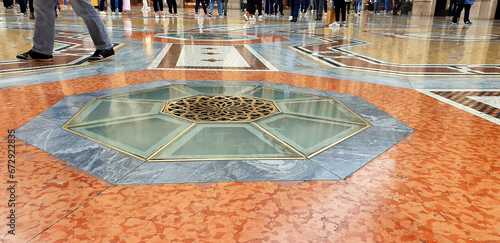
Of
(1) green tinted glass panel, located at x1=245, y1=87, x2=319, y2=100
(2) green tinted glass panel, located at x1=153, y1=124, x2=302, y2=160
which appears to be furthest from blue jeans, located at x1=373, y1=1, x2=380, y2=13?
(2) green tinted glass panel, located at x1=153, y1=124, x2=302, y2=160

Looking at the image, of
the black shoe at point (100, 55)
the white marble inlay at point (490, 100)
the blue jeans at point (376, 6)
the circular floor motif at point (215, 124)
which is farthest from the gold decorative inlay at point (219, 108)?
the blue jeans at point (376, 6)

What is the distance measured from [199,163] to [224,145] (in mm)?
164

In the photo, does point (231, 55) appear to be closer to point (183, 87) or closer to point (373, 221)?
point (183, 87)

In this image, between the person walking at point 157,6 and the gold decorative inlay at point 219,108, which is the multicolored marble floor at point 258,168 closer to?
the gold decorative inlay at point 219,108

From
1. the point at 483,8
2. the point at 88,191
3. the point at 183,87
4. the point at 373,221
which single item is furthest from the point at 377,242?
the point at 483,8

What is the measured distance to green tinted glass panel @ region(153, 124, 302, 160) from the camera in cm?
116

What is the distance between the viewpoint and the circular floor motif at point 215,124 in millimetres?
1197

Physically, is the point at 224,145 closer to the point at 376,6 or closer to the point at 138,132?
the point at 138,132

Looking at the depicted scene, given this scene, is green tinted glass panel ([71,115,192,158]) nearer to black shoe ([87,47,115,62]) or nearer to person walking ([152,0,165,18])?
black shoe ([87,47,115,62])

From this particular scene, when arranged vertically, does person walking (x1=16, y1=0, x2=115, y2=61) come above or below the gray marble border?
above

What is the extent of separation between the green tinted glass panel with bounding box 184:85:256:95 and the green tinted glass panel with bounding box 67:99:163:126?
0.33m

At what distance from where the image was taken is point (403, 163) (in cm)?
114

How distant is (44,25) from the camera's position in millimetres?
2723

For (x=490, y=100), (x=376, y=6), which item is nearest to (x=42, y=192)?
(x=490, y=100)
